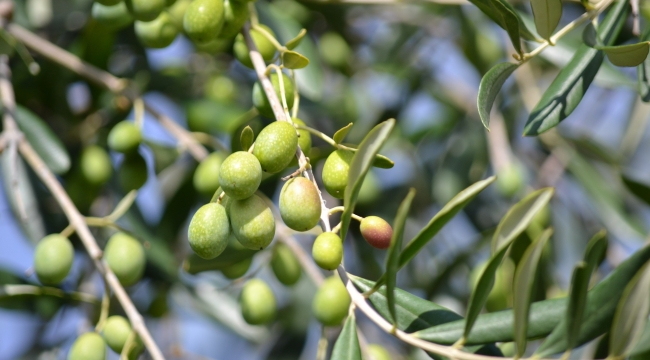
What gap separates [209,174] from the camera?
1.36m

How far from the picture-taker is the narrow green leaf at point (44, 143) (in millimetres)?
1450

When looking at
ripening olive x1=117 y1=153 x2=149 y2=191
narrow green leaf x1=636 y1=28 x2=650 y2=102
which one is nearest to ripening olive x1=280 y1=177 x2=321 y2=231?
narrow green leaf x1=636 y1=28 x2=650 y2=102

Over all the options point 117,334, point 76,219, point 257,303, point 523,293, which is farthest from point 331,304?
point 523,293

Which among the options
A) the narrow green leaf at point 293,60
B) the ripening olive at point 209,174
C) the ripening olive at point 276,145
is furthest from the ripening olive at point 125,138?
the ripening olive at point 276,145

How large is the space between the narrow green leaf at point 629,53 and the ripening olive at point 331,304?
0.67 metres

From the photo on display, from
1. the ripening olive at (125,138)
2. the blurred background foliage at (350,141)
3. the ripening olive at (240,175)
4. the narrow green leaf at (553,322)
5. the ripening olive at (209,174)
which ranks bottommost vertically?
the blurred background foliage at (350,141)

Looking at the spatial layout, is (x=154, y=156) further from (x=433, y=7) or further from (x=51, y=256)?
(x=433, y=7)

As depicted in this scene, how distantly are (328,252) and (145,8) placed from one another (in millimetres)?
602

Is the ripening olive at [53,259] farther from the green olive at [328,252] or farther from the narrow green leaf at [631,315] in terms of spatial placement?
the narrow green leaf at [631,315]

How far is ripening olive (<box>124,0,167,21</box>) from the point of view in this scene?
1128mm

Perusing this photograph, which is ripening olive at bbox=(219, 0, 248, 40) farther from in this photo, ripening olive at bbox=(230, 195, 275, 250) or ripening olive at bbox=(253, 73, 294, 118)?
ripening olive at bbox=(230, 195, 275, 250)

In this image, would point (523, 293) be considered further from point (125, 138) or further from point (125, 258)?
point (125, 138)

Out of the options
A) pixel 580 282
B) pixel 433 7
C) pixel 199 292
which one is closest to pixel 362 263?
pixel 199 292

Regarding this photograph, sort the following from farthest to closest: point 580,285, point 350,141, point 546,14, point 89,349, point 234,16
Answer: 1. point 350,141
2. point 89,349
3. point 234,16
4. point 546,14
5. point 580,285
